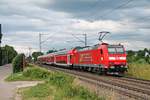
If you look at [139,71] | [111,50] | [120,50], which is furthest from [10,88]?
[139,71]

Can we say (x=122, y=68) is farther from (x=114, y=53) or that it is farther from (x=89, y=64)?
(x=89, y=64)

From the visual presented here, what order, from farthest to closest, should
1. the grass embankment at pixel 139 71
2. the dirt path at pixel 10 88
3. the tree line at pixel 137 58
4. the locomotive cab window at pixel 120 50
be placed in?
the tree line at pixel 137 58 → the locomotive cab window at pixel 120 50 → the grass embankment at pixel 139 71 → the dirt path at pixel 10 88

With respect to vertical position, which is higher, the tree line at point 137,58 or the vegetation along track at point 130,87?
the tree line at point 137,58

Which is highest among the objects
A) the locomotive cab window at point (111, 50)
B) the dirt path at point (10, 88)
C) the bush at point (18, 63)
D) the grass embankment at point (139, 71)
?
the locomotive cab window at point (111, 50)

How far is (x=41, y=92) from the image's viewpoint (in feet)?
66.8

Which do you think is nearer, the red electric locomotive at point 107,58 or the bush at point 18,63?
the red electric locomotive at point 107,58

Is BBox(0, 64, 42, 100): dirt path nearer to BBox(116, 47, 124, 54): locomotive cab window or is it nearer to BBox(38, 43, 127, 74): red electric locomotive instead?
BBox(38, 43, 127, 74): red electric locomotive

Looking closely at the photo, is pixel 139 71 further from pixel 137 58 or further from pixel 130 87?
pixel 137 58

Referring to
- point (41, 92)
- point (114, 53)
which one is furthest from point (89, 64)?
point (41, 92)

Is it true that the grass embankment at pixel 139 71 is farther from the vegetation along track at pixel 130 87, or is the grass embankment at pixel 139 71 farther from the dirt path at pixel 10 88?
the dirt path at pixel 10 88

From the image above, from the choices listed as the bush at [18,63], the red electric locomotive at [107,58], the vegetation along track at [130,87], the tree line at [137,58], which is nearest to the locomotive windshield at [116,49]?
the red electric locomotive at [107,58]

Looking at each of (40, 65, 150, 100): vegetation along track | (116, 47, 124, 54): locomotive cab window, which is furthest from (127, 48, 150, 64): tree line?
(40, 65, 150, 100): vegetation along track

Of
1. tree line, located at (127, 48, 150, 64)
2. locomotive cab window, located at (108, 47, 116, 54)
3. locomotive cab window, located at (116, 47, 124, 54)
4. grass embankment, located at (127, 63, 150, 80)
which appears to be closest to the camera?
locomotive cab window, located at (108, 47, 116, 54)

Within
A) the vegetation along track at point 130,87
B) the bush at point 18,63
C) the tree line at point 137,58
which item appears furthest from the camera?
the tree line at point 137,58
